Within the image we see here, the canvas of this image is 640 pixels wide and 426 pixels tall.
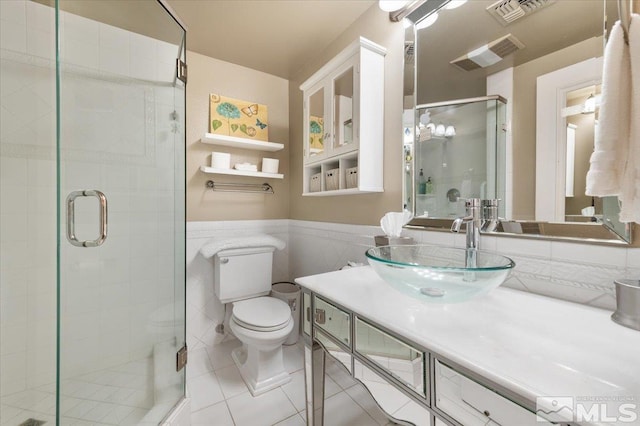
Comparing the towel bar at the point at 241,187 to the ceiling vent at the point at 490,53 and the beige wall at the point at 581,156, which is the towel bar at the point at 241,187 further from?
the beige wall at the point at 581,156

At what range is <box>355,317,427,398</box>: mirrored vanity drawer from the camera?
0.62 m

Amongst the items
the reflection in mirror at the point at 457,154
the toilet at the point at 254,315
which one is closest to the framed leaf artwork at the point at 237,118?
the toilet at the point at 254,315

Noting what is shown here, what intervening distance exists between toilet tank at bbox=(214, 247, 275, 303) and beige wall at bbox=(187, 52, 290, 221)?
0.39m

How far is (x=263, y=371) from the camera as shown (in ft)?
5.28

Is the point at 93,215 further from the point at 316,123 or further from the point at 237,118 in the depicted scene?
the point at 316,123

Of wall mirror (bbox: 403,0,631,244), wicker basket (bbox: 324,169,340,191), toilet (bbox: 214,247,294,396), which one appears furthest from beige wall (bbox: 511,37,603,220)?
toilet (bbox: 214,247,294,396)

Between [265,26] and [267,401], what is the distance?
92.2 inches

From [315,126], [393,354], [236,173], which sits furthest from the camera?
[236,173]

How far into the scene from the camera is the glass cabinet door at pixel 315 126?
1.72m

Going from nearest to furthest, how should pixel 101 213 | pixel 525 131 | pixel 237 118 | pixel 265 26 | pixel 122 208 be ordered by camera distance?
pixel 525 131
pixel 101 213
pixel 122 208
pixel 265 26
pixel 237 118

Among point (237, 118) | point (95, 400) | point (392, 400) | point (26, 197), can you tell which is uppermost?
→ point (237, 118)

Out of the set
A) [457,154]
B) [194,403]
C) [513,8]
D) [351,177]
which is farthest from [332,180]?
[194,403]

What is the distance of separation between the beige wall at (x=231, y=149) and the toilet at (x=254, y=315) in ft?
1.40

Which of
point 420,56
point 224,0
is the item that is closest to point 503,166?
point 420,56
